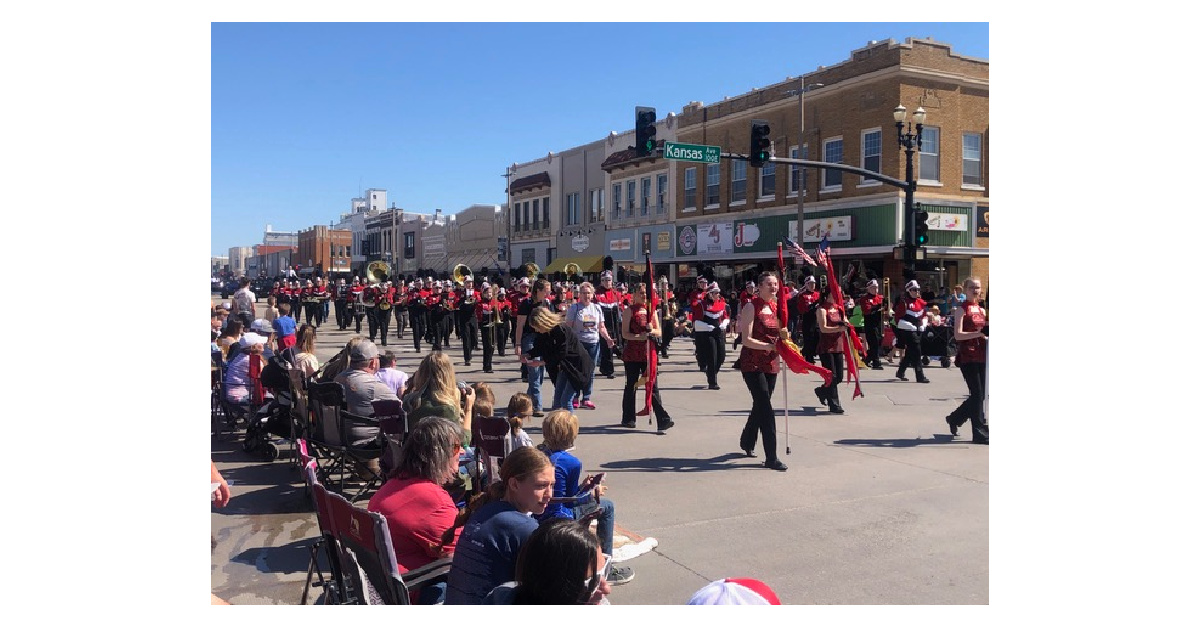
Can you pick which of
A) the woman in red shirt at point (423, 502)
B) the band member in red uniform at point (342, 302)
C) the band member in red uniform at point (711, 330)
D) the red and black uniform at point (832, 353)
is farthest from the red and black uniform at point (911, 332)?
the band member in red uniform at point (342, 302)

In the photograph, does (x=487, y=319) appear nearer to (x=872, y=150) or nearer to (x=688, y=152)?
(x=688, y=152)

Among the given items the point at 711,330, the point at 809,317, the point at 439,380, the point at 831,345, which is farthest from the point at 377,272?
the point at 439,380

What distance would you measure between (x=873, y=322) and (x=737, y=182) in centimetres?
1692

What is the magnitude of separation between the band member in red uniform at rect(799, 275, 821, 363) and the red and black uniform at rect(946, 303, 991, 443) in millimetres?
6129

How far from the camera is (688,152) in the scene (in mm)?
16531

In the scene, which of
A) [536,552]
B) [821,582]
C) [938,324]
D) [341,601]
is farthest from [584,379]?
[938,324]

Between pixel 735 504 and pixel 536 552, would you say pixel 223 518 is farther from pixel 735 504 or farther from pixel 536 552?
pixel 536 552

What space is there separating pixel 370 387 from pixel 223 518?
140 centimetres

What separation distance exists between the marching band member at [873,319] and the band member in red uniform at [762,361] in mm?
9285

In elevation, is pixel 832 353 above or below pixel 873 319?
below

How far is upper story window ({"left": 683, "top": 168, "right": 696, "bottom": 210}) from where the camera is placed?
1390 inches

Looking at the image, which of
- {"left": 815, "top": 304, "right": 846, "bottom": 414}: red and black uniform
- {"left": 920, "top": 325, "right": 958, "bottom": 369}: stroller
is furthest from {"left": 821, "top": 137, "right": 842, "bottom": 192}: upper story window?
{"left": 815, "top": 304, "right": 846, "bottom": 414}: red and black uniform

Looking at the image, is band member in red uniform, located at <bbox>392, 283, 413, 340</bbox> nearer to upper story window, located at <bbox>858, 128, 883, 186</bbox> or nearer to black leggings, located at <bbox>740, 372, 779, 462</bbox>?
upper story window, located at <bbox>858, 128, 883, 186</bbox>

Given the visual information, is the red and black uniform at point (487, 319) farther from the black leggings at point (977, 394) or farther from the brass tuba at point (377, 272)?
the brass tuba at point (377, 272)
